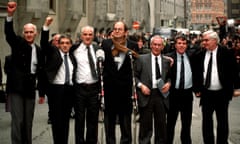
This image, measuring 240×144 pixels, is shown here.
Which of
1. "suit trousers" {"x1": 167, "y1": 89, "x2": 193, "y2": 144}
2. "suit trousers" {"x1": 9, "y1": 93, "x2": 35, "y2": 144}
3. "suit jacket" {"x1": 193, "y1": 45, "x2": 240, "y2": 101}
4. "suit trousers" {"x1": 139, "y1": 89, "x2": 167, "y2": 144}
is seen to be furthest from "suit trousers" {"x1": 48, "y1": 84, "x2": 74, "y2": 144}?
"suit jacket" {"x1": 193, "y1": 45, "x2": 240, "y2": 101}

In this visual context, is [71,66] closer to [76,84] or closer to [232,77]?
[76,84]

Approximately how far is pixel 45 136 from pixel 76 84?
2331 mm

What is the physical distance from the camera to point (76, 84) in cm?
905

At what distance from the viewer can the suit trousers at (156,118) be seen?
903 centimetres

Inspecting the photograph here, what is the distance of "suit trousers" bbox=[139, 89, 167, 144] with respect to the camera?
29.6ft

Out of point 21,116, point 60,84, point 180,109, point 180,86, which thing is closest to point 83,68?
point 60,84

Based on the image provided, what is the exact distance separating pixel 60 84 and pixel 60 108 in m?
0.41

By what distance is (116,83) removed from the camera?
896 centimetres

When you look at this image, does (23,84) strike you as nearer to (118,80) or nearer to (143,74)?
(118,80)

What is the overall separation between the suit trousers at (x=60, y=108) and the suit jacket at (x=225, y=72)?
222 cm

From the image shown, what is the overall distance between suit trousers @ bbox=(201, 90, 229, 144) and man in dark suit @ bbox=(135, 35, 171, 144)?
696 mm

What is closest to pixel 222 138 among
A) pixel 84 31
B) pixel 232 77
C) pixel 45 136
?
pixel 232 77

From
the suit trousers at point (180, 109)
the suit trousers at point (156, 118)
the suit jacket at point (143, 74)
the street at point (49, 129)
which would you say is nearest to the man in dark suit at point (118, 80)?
the suit jacket at point (143, 74)

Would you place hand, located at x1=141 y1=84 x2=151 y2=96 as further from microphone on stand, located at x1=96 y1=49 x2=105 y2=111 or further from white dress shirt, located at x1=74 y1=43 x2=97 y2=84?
white dress shirt, located at x1=74 y1=43 x2=97 y2=84
